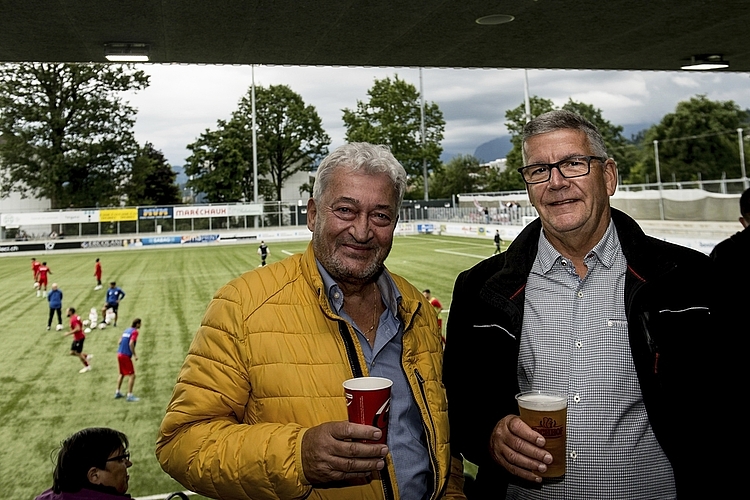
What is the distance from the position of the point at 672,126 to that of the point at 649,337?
35.0 meters

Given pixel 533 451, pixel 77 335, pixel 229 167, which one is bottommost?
pixel 77 335

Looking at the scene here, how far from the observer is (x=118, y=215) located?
54.3 feet

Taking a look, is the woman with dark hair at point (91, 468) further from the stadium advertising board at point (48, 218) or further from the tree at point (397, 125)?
the stadium advertising board at point (48, 218)

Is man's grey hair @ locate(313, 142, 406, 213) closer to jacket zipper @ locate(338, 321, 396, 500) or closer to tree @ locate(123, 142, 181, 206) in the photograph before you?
jacket zipper @ locate(338, 321, 396, 500)

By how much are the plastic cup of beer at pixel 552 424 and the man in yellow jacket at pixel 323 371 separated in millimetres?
264

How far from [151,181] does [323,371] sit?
29.5m

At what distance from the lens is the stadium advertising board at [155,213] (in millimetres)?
16391

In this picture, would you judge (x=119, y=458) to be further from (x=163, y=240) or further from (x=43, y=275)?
(x=163, y=240)

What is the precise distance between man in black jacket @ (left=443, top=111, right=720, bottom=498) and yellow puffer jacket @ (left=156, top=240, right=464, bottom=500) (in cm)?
15

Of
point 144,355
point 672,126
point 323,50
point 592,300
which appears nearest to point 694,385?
point 592,300

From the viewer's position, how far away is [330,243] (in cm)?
145

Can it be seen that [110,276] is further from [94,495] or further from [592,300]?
[592,300]

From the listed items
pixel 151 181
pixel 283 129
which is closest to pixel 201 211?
pixel 283 129

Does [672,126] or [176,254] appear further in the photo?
[672,126]
